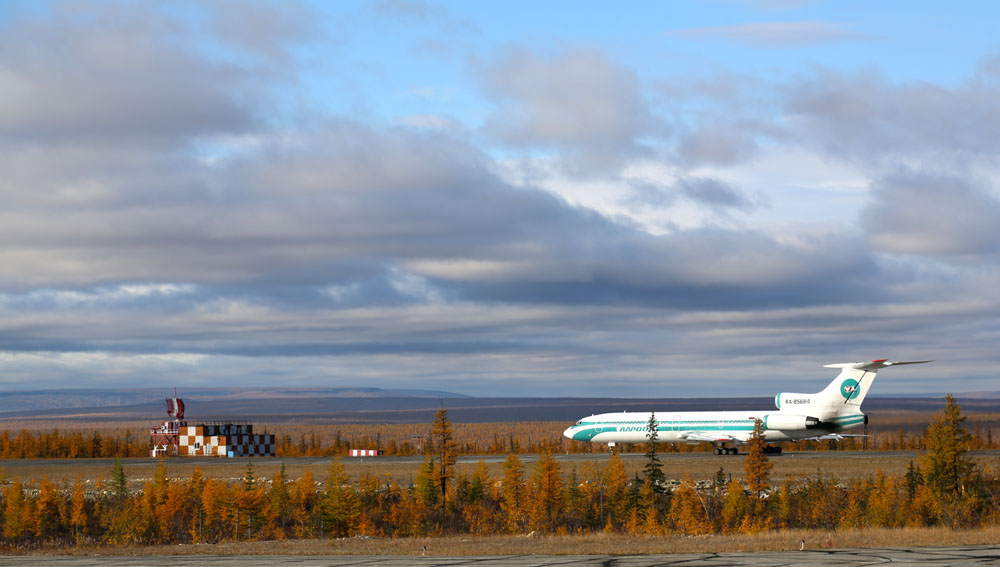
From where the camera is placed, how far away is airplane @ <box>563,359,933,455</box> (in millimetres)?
96375

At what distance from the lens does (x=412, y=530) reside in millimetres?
74438

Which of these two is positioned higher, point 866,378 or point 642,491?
point 866,378

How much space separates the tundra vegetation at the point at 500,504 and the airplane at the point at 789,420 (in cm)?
1193

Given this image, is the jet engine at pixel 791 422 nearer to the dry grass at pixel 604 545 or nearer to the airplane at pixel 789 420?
the airplane at pixel 789 420

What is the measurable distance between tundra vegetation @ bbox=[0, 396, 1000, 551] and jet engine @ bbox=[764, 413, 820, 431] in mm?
13993

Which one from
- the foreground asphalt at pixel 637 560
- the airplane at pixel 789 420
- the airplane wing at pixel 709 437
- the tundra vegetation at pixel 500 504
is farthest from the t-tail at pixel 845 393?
the foreground asphalt at pixel 637 560

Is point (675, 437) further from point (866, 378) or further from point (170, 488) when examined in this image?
point (170, 488)

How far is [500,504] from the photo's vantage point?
82562 mm

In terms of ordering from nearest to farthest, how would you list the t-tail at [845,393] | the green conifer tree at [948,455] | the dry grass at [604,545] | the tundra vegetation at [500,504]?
1. the dry grass at [604,545]
2. the tundra vegetation at [500,504]
3. the green conifer tree at [948,455]
4. the t-tail at [845,393]

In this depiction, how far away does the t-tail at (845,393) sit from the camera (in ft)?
315

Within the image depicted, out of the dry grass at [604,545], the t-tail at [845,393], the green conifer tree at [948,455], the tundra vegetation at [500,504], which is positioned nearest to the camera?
the dry grass at [604,545]

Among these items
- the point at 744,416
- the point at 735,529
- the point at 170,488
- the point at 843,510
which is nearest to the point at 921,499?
the point at 843,510

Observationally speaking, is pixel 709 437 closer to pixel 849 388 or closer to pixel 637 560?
pixel 849 388

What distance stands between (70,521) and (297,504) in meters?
16.9
